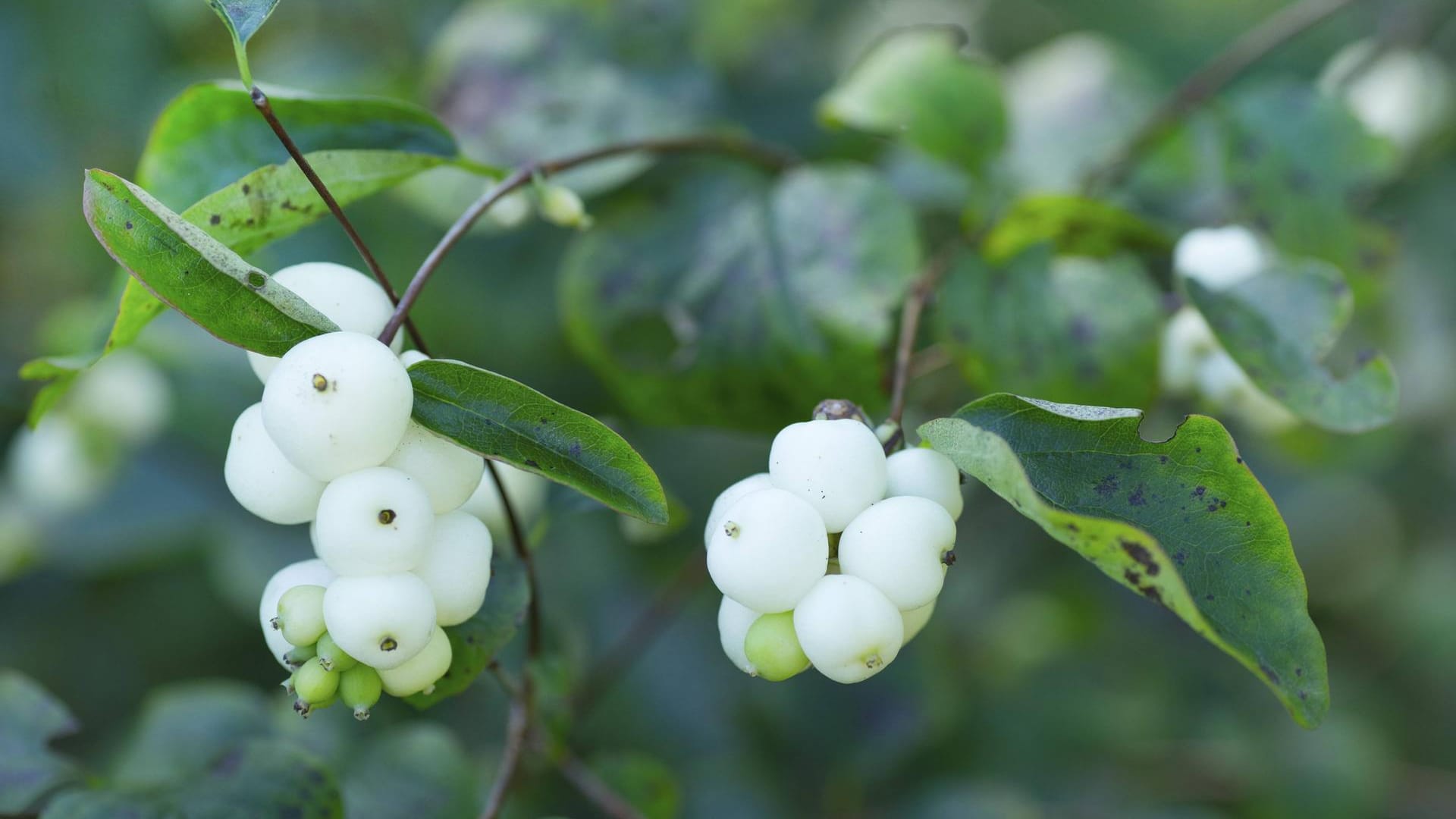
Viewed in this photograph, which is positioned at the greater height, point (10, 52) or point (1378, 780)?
point (10, 52)

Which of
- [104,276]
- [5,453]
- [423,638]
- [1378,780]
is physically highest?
[423,638]

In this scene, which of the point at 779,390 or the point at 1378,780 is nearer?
the point at 779,390

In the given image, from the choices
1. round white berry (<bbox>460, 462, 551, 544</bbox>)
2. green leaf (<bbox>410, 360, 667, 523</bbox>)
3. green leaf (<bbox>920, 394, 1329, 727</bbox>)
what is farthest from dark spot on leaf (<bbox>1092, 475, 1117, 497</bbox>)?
round white berry (<bbox>460, 462, 551, 544</bbox>)

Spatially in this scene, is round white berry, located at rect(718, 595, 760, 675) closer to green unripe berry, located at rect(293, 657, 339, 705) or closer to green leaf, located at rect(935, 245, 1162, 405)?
green unripe berry, located at rect(293, 657, 339, 705)

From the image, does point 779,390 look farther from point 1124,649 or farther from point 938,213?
point 1124,649

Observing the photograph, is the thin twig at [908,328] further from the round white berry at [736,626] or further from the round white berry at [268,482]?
the round white berry at [268,482]

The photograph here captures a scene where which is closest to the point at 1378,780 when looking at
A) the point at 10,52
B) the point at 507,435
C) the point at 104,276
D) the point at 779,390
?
the point at 779,390

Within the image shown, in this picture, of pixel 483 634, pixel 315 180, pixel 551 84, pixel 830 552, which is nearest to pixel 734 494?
pixel 830 552

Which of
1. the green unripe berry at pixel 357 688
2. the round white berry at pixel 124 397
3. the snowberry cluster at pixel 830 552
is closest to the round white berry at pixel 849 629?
the snowberry cluster at pixel 830 552
